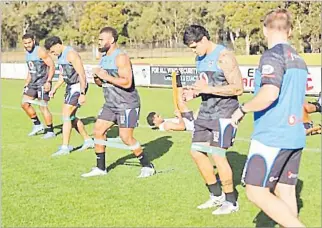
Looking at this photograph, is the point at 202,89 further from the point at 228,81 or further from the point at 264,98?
the point at 264,98

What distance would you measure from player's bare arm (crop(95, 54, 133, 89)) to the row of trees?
126 ft

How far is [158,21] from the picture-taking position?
58.7 m

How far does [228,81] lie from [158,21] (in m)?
52.7

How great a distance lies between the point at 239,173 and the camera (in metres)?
8.85

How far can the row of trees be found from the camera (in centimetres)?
4838

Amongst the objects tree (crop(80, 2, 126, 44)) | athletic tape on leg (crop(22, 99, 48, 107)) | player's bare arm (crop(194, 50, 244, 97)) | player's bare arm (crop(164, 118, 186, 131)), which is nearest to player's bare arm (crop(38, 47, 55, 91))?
athletic tape on leg (crop(22, 99, 48, 107))

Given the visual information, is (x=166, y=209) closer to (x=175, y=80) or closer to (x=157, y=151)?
(x=175, y=80)

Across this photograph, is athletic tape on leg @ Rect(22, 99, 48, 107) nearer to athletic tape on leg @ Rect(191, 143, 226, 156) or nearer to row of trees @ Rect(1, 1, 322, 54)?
athletic tape on leg @ Rect(191, 143, 226, 156)

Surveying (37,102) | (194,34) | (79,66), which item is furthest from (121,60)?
(37,102)

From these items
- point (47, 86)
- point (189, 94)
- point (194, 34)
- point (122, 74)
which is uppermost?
point (194, 34)

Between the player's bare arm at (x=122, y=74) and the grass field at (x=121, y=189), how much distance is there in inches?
54.7

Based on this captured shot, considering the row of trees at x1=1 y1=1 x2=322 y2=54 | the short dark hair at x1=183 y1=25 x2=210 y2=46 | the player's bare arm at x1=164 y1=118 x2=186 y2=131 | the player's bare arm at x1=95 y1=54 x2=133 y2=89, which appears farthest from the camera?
the row of trees at x1=1 y1=1 x2=322 y2=54

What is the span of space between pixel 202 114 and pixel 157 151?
428cm

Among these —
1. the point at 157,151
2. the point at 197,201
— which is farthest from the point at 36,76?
the point at 197,201
